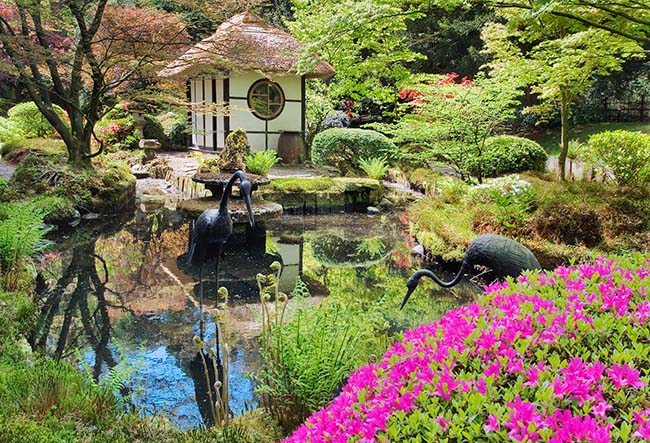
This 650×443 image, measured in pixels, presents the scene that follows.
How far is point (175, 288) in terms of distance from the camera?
645 centimetres

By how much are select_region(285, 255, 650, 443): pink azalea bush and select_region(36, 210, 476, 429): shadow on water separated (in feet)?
6.18

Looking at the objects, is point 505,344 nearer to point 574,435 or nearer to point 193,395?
point 574,435

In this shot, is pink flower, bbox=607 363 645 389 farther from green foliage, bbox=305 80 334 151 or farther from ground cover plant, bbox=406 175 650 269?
green foliage, bbox=305 80 334 151

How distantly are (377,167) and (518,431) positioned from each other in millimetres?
11884

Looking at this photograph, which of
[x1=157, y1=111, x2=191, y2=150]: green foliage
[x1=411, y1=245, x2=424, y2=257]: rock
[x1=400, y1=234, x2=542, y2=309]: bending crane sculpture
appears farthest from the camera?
[x1=157, y1=111, x2=191, y2=150]: green foliage

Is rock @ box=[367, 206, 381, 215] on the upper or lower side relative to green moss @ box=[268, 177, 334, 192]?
lower

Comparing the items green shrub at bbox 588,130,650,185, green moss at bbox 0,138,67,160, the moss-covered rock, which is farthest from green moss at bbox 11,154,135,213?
green shrub at bbox 588,130,650,185

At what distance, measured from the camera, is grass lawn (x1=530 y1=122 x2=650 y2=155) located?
66.6 feet

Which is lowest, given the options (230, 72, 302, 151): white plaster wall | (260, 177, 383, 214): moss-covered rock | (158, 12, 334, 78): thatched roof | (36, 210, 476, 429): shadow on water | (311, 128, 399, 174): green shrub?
(36, 210, 476, 429): shadow on water

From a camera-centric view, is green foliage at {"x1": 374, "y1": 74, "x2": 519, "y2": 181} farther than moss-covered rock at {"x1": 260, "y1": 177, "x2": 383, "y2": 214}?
No

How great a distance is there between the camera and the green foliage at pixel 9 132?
15797 mm

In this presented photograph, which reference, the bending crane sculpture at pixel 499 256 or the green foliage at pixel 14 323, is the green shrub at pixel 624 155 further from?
the green foliage at pixel 14 323

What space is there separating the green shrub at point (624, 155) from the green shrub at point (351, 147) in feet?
17.8

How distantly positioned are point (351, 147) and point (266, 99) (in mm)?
3591
